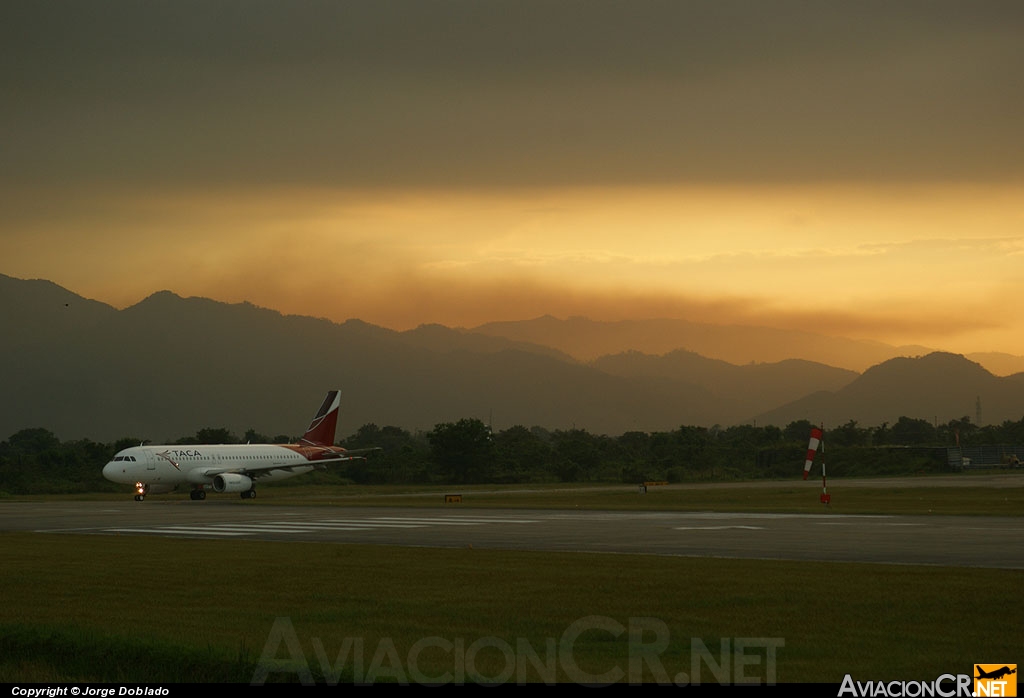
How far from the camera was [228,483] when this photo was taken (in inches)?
2566

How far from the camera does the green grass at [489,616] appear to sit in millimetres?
11750

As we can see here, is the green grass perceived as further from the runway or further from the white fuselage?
the white fuselage

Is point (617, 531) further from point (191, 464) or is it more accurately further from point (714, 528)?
point (191, 464)

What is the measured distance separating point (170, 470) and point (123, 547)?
124 ft

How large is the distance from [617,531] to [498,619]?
16737 millimetres

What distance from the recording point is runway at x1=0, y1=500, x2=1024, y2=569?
23.7 metres

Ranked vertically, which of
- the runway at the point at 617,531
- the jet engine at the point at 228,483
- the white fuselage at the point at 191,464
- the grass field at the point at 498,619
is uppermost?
the white fuselage at the point at 191,464

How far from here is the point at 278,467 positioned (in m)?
69.8

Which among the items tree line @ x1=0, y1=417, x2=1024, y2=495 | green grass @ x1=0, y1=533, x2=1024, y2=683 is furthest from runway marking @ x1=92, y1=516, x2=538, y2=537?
tree line @ x1=0, y1=417, x2=1024, y2=495

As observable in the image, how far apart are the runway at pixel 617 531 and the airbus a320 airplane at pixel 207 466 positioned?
16.0m

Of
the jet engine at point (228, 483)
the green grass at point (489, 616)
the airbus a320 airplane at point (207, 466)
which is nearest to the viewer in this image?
the green grass at point (489, 616)

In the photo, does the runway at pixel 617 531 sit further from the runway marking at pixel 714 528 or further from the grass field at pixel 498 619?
the grass field at pixel 498 619

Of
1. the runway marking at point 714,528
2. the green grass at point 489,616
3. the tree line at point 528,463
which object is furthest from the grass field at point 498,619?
the tree line at point 528,463

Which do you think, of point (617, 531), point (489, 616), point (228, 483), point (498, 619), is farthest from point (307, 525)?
point (228, 483)
